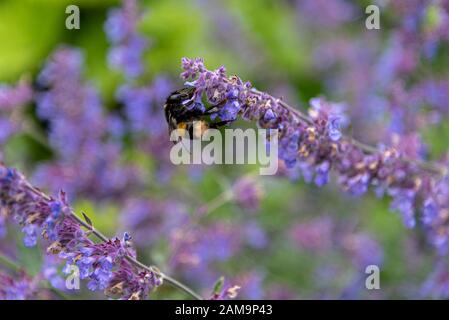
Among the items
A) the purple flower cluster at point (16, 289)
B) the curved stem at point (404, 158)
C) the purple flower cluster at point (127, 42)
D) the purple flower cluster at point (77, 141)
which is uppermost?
the purple flower cluster at point (127, 42)

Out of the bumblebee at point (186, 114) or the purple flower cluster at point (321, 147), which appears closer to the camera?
the purple flower cluster at point (321, 147)

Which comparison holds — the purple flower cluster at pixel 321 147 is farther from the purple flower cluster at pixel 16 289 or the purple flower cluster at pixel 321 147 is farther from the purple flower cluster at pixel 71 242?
the purple flower cluster at pixel 16 289

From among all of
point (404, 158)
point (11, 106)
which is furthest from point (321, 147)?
point (11, 106)

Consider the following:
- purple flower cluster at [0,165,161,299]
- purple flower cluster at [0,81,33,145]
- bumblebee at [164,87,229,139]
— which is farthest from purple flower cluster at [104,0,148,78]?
purple flower cluster at [0,165,161,299]

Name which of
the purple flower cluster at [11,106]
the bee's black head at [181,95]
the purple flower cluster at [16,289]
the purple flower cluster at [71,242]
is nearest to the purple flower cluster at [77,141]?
the purple flower cluster at [11,106]

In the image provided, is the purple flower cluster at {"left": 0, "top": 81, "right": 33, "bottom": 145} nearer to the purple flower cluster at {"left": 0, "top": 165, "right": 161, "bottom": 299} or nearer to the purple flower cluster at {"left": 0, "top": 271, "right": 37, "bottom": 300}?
the purple flower cluster at {"left": 0, "top": 271, "right": 37, "bottom": 300}

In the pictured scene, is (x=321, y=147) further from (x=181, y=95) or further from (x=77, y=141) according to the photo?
(x=77, y=141)
